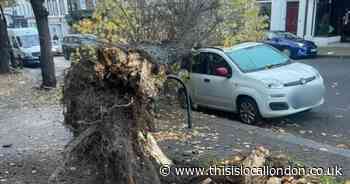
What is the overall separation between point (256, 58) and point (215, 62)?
2.95ft

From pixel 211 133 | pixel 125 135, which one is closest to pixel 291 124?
pixel 211 133

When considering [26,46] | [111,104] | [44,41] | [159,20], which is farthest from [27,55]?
[111,104]

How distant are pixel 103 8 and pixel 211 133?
3.90m

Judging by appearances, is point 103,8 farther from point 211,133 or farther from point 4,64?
point 4,64

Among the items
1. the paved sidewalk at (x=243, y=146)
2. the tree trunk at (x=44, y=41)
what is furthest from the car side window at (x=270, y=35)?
the paved sidewalk at (x=243, y=146)

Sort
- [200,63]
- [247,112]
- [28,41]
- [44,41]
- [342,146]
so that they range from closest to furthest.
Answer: [342,146]
[247,112]
[200,63]
[44,41]
[28,41]

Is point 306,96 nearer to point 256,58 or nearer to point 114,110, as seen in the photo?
point 256,58

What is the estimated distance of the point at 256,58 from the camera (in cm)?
825

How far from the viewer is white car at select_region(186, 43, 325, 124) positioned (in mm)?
7453

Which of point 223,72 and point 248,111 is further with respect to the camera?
point 223,72

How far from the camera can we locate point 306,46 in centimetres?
1934

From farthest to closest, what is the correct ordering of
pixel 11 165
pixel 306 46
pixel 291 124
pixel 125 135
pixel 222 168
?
pixel 306 46 → pixel 291 124 → pixel 11 165 → pixel 222 168 → pixel 125 135

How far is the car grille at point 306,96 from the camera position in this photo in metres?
7.48

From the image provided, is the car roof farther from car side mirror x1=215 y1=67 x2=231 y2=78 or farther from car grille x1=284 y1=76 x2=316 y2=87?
car grille x1=284 y1=76 x2=316 y2=87
